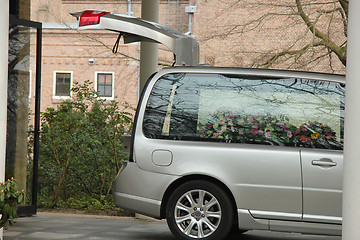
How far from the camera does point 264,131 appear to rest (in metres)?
7.86

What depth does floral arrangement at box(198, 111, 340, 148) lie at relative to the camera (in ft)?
25.4

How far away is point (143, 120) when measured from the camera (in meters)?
8.12

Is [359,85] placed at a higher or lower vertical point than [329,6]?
lower

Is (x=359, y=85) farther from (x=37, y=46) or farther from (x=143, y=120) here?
(x=37, y=46)

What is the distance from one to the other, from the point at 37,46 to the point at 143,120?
106 inches

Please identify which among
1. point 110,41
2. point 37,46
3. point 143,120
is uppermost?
point 110,41

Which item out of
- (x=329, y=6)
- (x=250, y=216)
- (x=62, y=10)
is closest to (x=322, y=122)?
(x=250, y=216)

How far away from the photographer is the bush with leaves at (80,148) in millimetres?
11883

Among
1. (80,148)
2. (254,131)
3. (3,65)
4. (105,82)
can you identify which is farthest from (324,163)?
(105,82)

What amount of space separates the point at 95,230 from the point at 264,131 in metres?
2.78

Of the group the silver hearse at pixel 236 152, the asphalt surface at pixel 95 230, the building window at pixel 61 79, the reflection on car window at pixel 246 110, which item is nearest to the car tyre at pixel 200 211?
the silver hearse at pixel 236 152

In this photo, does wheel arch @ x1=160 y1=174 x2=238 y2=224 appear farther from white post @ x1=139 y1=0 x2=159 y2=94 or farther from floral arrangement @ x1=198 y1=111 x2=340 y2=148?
white post @ x1=139 y1=0 x2=159 y2=94

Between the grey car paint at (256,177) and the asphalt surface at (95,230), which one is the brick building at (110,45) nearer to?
the asphalt surface at (95,230)

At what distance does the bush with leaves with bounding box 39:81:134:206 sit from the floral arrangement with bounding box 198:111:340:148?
155 inches
